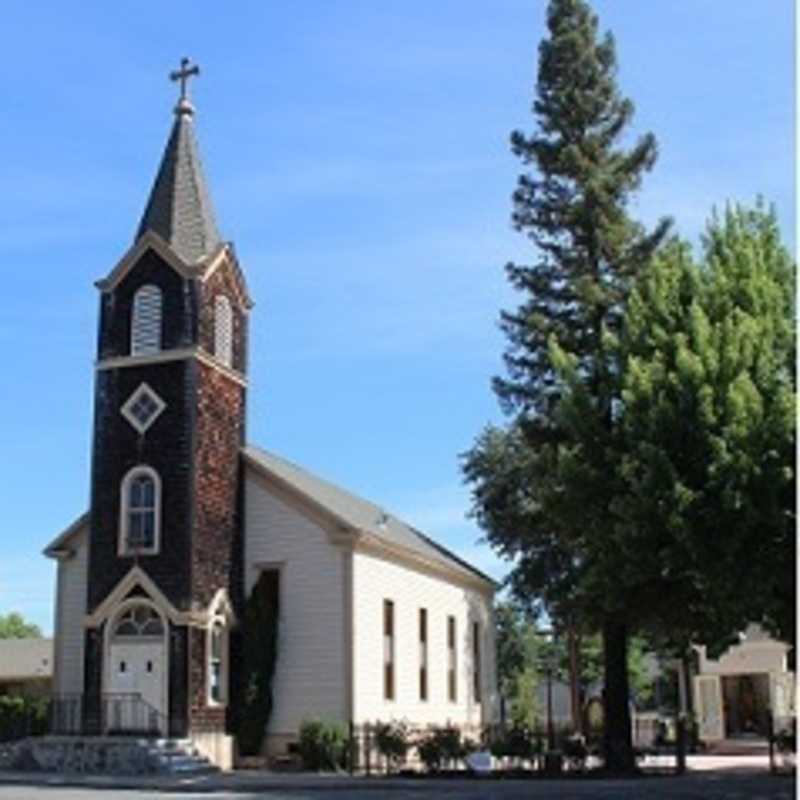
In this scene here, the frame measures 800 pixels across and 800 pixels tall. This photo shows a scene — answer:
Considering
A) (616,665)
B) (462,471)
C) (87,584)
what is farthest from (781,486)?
(462,471)

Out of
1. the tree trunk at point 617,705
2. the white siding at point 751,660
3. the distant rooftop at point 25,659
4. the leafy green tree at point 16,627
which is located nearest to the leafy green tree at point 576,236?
the tree trunk at point 617,705

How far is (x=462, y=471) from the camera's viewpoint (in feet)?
170

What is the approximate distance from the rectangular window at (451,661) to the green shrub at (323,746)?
1002cm

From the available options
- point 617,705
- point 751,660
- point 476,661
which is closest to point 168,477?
point 617,705

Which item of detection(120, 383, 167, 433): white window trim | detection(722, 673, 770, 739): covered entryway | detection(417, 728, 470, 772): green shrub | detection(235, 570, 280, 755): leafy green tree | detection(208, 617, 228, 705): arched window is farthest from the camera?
detection(722, 673, 770, 739): covered entryway

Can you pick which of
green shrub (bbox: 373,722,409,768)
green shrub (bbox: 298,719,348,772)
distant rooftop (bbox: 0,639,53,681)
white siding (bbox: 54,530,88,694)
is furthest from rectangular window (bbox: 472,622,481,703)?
distant rooftop (bbox: 0,639,53,681)

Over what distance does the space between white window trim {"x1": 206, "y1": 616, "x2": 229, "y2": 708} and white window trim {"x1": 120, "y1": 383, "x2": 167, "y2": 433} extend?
17.2 ft

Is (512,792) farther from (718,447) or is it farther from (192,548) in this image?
(192,548)

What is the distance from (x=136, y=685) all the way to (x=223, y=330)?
9.54 metres

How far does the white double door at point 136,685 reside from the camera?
30656mm

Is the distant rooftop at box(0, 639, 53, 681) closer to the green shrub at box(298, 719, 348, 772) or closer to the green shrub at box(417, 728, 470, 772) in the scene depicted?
the green shrub at box(298, 719, 348, 772)

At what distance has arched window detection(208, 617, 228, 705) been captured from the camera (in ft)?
103

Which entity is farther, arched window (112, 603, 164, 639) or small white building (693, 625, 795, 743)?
small white building (693, 625, 795, 743)

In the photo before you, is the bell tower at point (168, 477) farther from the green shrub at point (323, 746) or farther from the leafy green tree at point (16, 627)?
the leafy green tree at point (16, 627)
